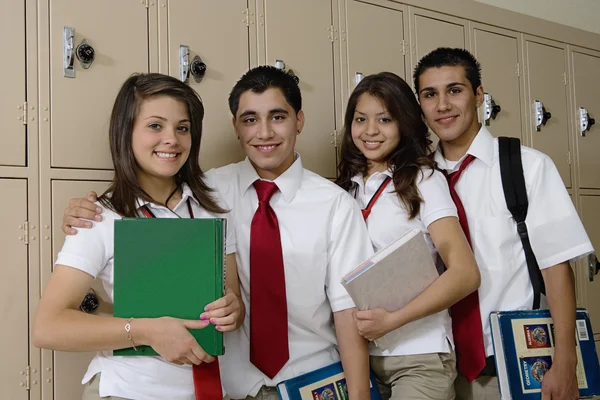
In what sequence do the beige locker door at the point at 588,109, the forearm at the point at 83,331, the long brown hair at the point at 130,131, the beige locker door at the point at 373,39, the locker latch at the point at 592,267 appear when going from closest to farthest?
the forearm at the point at 83,331, the long brown hair at the point at 130,131, the beige locker door at the point at 373,39, the locker latch at the point at 592,267, the beige locker door at the point at 588,109

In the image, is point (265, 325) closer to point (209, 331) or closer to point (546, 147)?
point (209, 331)

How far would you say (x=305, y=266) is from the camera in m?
2.25

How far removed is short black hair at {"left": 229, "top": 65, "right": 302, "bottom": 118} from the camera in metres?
2.31

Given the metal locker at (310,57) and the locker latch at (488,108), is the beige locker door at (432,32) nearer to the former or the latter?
the locker latch at (488,108)

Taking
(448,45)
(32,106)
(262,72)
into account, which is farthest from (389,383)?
(448,45)

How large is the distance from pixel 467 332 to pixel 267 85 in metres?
1.19

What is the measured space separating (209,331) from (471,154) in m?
1.31

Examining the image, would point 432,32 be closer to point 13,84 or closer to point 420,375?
point 420,375

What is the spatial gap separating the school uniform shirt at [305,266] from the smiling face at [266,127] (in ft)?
0.29

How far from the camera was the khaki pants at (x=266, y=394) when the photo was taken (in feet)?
7.22

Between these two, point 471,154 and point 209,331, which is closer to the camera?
point 209,331

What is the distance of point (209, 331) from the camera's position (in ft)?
5.70

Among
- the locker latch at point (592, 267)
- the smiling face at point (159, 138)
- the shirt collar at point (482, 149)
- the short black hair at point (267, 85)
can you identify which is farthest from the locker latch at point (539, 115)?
the smiling face at point (159, 138)

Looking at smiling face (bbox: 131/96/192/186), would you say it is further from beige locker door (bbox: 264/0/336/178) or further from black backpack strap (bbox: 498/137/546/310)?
black backpack strap (bbox: 498/137/546/310)
